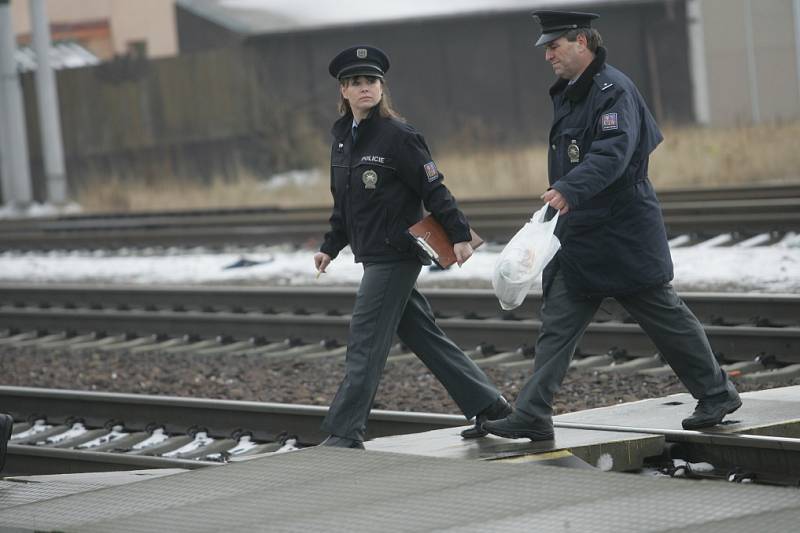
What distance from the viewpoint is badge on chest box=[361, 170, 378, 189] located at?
21.2 feet

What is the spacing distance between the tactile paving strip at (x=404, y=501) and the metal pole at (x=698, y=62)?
29260 mm

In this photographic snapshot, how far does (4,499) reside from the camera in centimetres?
604

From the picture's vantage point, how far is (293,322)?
11258mm

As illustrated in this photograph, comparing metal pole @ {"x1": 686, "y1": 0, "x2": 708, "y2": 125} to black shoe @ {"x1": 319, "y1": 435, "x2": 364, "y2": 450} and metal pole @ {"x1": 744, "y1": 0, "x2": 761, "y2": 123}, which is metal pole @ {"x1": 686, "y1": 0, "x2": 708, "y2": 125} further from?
black shoe @ {"x1": 319, "y1": 435, "x2": 364, "y2": 450}

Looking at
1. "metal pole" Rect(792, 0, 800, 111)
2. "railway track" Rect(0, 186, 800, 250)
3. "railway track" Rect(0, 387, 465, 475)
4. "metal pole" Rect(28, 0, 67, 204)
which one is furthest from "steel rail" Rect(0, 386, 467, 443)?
"metal pole" Rect(792, 0, 800, 111)

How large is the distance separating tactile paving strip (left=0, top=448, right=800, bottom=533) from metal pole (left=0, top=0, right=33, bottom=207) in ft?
74.2

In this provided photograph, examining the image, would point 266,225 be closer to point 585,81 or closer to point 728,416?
point 728,416

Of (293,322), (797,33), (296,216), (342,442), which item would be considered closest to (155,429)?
(342,442)

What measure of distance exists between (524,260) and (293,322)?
543 centimetres

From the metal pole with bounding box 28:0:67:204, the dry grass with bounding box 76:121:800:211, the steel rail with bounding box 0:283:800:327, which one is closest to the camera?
the steel rail with bounding box 0:283:800:327

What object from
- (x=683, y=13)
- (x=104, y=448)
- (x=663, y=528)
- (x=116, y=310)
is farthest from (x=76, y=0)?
(x=663, y=528)

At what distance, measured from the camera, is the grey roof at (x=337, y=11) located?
34.6 meters

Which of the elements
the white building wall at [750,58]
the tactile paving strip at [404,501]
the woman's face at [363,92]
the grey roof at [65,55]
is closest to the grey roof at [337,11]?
the white building wall at [750,58]

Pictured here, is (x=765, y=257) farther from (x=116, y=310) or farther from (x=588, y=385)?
(x=116, y=310)
